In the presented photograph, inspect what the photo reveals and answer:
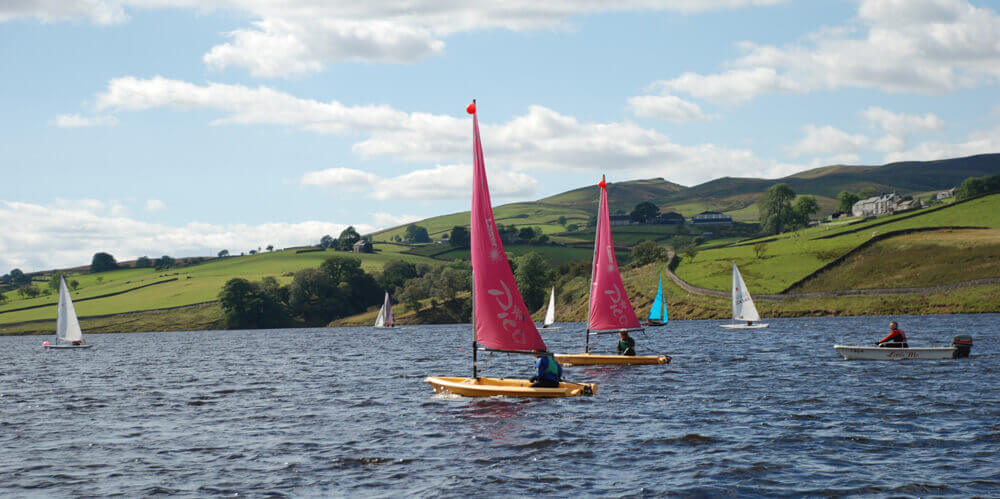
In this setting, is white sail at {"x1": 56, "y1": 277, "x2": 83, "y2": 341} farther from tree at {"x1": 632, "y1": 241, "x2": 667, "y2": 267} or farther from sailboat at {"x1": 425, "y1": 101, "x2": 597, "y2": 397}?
tree at {"x1": 632, "y1": 241, "x2": 667, "y2": 267}

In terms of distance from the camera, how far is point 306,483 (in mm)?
22031

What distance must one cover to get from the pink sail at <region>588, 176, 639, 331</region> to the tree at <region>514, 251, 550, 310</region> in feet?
391

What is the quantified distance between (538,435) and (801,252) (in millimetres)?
130524

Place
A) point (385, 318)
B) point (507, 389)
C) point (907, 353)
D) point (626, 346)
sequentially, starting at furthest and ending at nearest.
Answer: point (385, 318) → point (626, 346) → point (907, 353) → point (507, 389)

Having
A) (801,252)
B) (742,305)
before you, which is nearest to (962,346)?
(742,305)

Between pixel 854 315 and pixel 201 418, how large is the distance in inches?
4150

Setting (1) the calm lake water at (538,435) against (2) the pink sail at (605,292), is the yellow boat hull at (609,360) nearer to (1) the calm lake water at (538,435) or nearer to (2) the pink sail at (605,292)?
(1) the calm lake water at (538,435)

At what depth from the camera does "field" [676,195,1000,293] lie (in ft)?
449

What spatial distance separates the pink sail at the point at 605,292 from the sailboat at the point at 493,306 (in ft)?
56.6

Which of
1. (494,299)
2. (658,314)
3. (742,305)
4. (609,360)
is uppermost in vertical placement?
(494,299)

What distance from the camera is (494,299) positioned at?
115 ft

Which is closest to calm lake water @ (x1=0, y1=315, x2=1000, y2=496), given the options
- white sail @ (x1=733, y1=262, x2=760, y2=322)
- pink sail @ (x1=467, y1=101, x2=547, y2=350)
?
pink sail @ (x1=467, y1=101, x2=547, y2=350)

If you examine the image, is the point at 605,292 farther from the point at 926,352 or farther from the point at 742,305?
the point at 742,305

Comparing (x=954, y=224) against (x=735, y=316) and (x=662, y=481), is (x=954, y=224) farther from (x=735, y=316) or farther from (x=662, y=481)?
(x=662, y=481)
